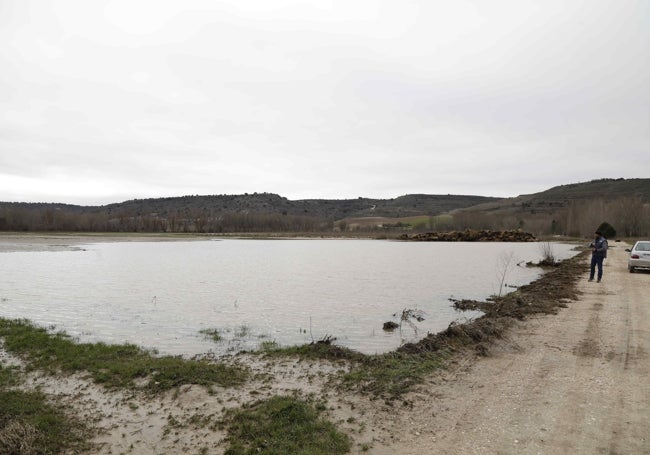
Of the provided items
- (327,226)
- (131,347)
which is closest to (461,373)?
(131,347)

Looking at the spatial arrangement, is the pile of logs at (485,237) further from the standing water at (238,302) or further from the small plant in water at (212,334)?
the small plant in water at (212,334)

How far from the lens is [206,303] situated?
15750mm

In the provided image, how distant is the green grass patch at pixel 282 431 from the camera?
16.6ft

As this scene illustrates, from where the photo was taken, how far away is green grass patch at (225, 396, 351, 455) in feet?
16.6

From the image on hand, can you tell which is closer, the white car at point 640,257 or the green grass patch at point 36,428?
the green grass patch at point 36,428

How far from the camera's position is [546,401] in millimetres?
6168

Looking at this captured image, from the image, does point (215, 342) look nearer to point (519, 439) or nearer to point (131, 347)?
point (131, 347)

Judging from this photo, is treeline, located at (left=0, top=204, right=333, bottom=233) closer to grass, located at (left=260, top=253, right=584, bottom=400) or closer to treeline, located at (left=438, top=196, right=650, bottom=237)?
treeline, located at (left=438, top=196, right=650, bottom=237)

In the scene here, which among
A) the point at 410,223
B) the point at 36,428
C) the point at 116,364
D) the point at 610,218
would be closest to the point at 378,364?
the point at 116,364

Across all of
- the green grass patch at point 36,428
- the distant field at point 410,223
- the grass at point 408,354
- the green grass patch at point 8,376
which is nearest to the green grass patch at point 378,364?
the grass at point 408,354

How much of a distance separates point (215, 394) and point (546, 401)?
5143mm

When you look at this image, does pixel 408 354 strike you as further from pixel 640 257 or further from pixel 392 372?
pixel 640 257

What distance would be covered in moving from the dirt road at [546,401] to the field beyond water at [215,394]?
0.37 meters

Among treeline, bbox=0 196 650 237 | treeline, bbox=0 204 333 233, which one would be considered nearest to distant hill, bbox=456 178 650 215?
treeline, bbox=0 196 650 237
